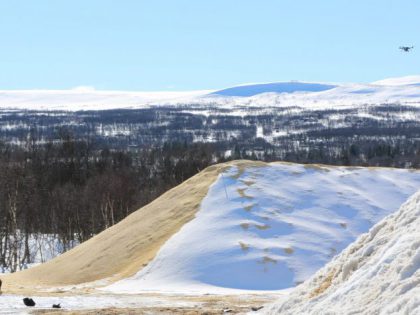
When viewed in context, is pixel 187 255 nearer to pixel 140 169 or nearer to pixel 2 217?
pixel 2 217

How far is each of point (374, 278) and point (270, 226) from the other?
1937 centimetres

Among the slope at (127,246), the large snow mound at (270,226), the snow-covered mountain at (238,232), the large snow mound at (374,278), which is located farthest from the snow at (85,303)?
the slope at (127,246)

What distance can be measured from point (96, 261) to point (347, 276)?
19.6 meters

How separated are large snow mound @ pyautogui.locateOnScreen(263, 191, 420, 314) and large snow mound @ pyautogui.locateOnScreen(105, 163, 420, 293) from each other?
470 inches

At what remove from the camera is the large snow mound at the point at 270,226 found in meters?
24.3

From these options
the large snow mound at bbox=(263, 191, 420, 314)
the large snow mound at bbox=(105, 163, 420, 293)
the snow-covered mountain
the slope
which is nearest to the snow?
the snow-covered mountain

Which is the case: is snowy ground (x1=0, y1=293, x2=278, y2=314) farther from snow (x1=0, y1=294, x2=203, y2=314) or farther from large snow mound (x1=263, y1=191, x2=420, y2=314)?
large snow mound (x1=263, y1=191, x2=420, y2=314)

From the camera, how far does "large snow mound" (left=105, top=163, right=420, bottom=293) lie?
24.3 m

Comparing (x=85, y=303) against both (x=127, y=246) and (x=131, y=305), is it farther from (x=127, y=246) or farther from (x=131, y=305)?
(x=127, y=246)

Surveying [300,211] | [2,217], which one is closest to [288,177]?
[300,211]

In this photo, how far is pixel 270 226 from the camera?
27.9 m

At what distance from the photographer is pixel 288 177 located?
108 ft

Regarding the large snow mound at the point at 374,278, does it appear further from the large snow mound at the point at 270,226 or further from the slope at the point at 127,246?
the slope at the point at 127,246

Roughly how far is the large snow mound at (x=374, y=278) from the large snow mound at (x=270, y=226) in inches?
470
